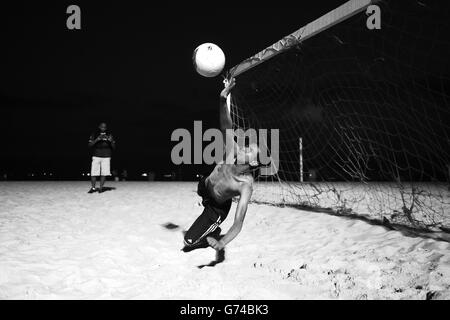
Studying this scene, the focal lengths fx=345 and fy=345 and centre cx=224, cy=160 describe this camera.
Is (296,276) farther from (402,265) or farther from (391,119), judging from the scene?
(391,119)

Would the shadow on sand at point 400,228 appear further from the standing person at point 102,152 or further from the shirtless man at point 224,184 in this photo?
the standing person at point 102,152

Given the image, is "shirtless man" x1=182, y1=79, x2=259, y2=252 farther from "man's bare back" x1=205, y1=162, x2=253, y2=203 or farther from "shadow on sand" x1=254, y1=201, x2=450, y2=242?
"shadow on sand" x1=254, y1=201, x2=450, y2=242

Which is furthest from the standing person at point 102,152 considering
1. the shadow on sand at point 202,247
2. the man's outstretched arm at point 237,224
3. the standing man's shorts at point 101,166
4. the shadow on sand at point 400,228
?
the man's outstretched arm at point 237,224

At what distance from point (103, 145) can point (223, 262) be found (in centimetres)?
659

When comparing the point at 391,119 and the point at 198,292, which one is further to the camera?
the point at 391,119

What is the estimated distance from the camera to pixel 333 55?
20.7 ft

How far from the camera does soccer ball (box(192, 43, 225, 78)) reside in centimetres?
625

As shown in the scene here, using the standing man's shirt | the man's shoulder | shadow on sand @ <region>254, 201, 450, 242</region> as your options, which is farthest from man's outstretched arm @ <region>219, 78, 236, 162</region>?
the standing man's shirt

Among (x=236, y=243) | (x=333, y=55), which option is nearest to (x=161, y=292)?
(x=236, y=243)

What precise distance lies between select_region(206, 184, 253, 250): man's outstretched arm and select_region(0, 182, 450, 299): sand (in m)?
0.53

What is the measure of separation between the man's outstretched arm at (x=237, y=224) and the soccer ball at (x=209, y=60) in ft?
9.22

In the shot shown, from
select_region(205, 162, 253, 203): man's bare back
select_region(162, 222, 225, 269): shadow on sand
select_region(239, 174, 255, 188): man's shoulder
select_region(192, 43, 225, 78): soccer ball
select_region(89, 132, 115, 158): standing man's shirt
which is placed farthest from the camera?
select_region(89, 132, 115, 158): standing man's shirt

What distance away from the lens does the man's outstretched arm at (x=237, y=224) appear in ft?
11.3
